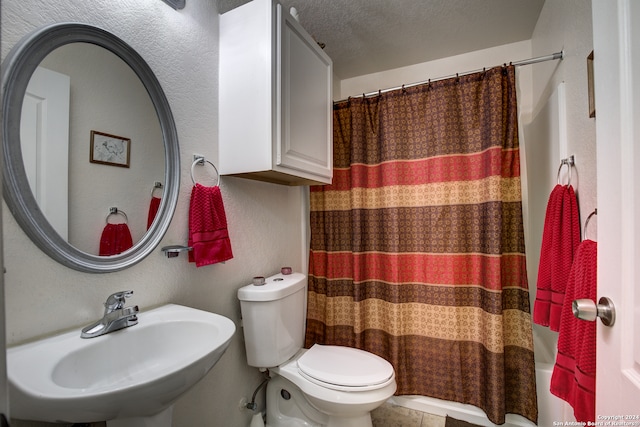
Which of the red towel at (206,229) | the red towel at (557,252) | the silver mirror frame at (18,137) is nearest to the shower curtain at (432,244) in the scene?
the red towel at (557,252)

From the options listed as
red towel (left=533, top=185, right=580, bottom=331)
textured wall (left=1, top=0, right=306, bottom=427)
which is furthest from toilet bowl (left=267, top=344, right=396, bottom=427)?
red towel (left=533, top=185, right=580, bottom=331)

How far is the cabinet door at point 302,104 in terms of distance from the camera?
1292 millimetres

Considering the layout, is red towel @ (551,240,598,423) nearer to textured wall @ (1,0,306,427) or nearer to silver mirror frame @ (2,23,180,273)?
textured wall @ (1,0,306,427)

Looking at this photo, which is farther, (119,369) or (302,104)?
(302,104)

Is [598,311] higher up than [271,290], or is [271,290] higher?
[598,311]

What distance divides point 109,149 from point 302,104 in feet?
2.79

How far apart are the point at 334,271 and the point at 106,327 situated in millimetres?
1342

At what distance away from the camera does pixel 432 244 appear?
175 cm

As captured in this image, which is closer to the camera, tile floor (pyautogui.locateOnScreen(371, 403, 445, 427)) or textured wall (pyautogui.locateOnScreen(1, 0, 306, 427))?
textured wall (pyautogui.locateOnScreen(1, 0, 306, 427))

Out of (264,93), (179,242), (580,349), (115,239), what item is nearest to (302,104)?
(264,93)

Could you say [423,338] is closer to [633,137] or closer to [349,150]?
[349,150]

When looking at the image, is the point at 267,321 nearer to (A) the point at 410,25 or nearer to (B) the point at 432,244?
(B) the point at 432,244

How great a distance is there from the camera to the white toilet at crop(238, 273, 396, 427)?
1.29 metres

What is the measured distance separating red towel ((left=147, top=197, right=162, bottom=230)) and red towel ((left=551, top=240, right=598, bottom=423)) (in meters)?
1.48
